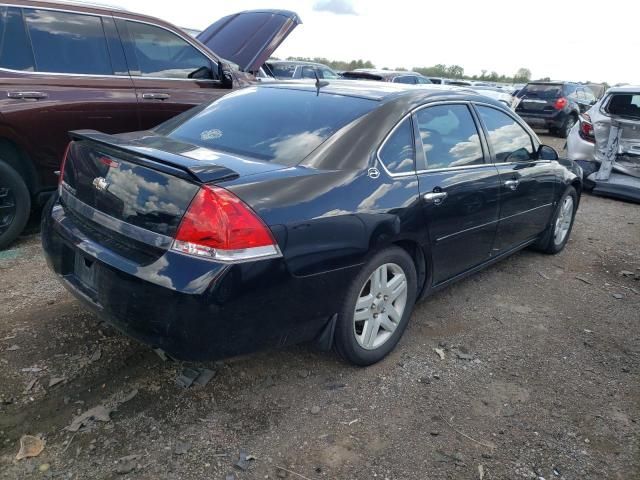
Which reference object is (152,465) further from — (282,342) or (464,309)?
(464,309)

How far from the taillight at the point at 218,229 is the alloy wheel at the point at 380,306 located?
0.83 m

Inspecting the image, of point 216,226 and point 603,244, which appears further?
point 603,244

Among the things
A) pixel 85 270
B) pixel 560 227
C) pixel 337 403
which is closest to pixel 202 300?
pixel 85 270

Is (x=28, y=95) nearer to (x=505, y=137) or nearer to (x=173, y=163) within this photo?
(x=173, y=163)

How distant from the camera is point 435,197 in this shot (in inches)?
128

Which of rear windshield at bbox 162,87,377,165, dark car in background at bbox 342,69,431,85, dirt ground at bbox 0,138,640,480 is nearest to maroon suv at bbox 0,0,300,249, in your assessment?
dirt ground at bbox 0,138,640,480

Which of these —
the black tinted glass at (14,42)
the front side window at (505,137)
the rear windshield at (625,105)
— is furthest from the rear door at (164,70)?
the rear windshield at (625,105)

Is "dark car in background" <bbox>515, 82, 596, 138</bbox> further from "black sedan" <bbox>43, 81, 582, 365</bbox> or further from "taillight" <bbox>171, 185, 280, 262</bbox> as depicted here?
"taillight" <bbox>171, 185, 280, 262</bbox>

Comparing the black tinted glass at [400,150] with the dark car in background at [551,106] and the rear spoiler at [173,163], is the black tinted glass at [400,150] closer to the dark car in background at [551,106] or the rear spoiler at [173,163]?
the rear spoiler at [173,163]

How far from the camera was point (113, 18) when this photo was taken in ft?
16.7

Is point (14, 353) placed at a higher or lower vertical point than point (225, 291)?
lower

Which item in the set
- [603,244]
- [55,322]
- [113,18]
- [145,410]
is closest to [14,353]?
[55,322]

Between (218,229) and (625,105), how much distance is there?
7.59m

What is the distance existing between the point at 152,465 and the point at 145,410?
39cm
